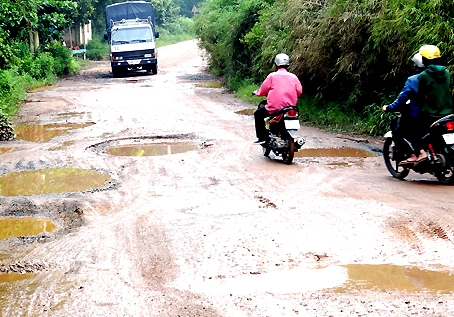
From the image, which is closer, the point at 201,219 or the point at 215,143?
the point at 201,219

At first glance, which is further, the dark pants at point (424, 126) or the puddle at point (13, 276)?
the dark pants at point (424, 126)

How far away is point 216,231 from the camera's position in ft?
20.9

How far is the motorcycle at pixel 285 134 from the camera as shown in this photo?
9.94m

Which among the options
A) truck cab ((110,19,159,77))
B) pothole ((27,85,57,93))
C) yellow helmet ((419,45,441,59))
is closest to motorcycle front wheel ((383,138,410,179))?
yellow helmet ((419,45,441,59))

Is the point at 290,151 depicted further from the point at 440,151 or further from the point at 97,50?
the point at 97,50

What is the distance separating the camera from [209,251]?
18.8ft

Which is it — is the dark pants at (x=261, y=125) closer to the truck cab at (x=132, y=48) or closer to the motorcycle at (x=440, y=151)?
the motorcycle at (x=440, y=151)

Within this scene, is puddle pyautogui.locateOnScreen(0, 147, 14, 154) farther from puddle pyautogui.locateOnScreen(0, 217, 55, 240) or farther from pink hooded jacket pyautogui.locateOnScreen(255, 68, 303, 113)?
pink hooded jacket pyautogui.locateOnScreen(255, 68, 303, 113)

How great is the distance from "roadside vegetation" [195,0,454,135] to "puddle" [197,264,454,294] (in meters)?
6.21

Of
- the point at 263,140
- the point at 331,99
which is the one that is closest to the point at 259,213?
the point at 263,140

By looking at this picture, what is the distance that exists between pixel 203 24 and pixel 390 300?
26.7 metres

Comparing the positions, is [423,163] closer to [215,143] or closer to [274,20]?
[215,143]

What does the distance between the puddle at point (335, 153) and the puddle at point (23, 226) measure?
521cm

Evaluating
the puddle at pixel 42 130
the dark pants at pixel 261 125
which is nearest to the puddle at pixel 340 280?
the dark pants at pixel 261 125
